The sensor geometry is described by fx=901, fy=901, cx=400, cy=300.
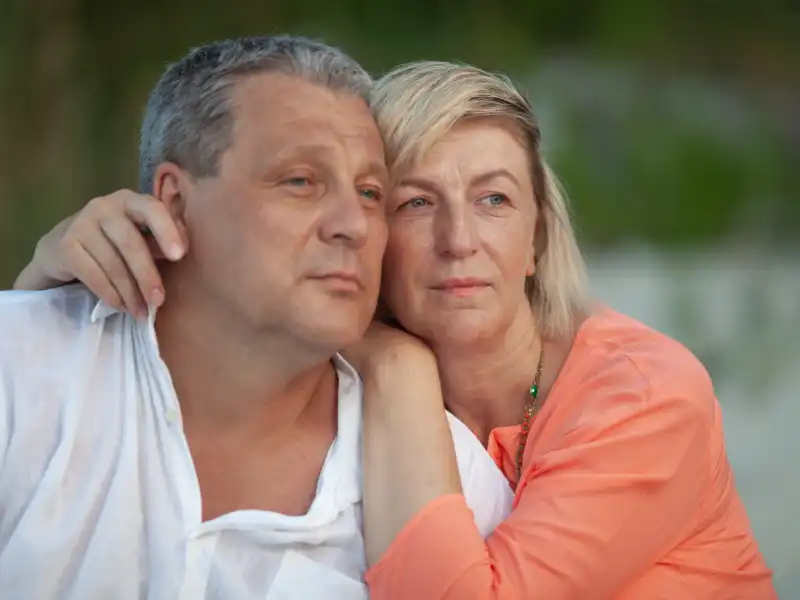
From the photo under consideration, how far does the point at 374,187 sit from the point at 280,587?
0.53 metres

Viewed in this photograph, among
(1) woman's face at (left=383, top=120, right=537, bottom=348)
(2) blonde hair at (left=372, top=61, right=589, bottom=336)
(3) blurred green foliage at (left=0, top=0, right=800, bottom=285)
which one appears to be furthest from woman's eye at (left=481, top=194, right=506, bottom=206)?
(3) blurred green foliage at (left=0, top=0, right=800, bottom=285)

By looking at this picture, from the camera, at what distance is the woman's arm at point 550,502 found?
1097 mm

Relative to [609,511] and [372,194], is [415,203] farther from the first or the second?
[609,511]

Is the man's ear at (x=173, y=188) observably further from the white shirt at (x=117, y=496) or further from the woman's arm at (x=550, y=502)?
the woman's arm at (x=550, y=502)

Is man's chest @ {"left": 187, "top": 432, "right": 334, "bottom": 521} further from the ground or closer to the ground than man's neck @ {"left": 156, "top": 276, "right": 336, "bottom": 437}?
closer to the ground

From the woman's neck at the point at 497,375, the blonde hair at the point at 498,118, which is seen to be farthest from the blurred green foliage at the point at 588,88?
the woman's neck at the point at 497,375

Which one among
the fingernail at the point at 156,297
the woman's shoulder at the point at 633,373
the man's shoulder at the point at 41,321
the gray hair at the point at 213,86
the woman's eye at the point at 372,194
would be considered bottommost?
the woman's shoulder at the point at 633,373

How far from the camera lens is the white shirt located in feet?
3.48

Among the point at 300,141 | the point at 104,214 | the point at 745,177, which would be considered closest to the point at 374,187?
the point at 300,141

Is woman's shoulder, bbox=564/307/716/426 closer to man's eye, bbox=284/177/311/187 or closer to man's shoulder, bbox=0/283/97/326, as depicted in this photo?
man's eye, bbox=284/177/311/187

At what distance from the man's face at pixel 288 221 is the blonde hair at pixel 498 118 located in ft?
0.53

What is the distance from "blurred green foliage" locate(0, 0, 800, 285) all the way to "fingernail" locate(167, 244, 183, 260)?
1832mm

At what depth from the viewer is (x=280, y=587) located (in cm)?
110

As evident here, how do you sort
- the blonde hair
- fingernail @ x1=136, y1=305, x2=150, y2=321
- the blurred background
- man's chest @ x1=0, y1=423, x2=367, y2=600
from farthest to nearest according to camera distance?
1. the blurred background
2. the blonde hair
3. fingernail @ x1=136, y1=305, x2=150, y2=321
4. man's chest @ x1=0, y1=423, x2=367, y2=600
